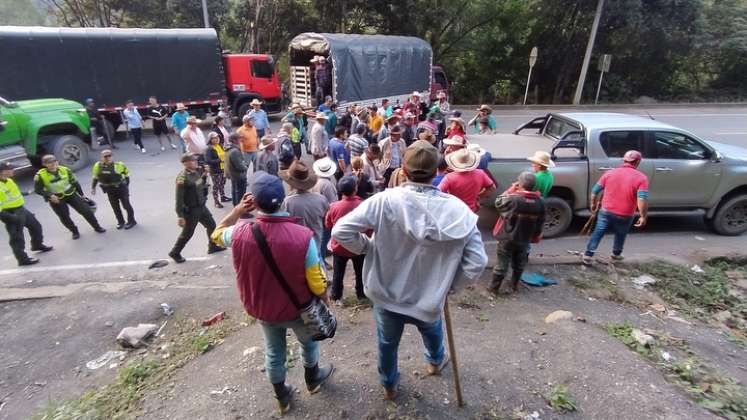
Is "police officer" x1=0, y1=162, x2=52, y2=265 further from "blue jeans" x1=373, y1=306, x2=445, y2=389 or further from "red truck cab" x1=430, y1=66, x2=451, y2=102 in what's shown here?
"red truck cab" x1=430, y1=66, x2=451, y2=102

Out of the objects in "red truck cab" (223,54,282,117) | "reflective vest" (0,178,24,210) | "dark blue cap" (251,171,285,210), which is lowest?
"reflective vest" (0,178,24,210)

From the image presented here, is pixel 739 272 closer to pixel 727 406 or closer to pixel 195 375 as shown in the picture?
pixel 727 406

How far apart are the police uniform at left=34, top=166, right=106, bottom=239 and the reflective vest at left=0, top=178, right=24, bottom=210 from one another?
1.26 feet

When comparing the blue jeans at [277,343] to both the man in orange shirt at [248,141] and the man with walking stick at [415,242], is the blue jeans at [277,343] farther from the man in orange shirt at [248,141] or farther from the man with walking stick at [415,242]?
the man in orange shirt at [248,141]

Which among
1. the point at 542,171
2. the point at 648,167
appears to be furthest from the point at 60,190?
the point at 648,167

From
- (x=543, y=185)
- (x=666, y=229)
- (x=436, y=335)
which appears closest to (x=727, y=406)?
(x=436, y=335)

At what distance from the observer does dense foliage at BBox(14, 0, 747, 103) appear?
2017cm

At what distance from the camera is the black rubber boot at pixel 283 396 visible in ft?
9.41

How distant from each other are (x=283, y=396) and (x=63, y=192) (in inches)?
215

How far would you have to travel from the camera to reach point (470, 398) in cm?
300

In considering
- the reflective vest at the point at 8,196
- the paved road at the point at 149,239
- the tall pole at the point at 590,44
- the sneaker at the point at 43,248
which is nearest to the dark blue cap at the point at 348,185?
the paved road at the point at 149,239

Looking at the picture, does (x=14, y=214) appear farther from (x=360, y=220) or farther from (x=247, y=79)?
(x=247, y=79)

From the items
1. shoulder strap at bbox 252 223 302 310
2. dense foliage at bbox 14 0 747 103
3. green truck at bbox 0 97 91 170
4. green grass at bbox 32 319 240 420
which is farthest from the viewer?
dense foliage at bbox 14 0 747 103

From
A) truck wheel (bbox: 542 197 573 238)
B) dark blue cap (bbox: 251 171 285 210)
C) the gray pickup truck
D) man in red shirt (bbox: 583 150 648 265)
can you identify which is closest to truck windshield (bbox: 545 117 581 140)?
the gray pickup truck
